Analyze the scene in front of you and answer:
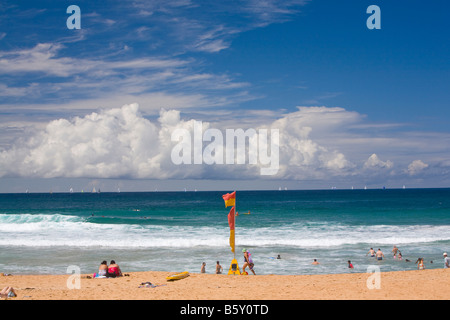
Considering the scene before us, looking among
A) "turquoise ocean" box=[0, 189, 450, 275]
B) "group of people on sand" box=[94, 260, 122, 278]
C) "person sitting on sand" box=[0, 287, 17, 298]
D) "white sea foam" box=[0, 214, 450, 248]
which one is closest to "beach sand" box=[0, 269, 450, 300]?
"person sitting on sand" box=[0, 287, 17, 298]

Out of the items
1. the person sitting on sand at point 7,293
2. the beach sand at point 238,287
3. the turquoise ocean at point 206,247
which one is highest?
the person sitting on sand at point 7,293

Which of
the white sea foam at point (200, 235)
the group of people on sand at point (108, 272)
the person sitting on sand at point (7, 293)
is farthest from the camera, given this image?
the white sea foam at point (200, 235)

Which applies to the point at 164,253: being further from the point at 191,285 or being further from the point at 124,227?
the point at 124,227

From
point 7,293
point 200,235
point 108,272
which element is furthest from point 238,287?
point 200,235

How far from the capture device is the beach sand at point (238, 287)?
39.9ft

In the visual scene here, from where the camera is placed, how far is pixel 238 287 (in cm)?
1407

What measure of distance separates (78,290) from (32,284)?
125 inches

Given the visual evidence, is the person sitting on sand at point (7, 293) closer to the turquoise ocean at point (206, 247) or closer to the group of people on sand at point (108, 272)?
the group of people on sand at point (108, 272)

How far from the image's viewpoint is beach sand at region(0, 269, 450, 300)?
39.9 feet

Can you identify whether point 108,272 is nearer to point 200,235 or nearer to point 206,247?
point 206,247

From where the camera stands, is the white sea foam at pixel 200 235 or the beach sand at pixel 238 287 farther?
the white sea foam at pixel 200 235

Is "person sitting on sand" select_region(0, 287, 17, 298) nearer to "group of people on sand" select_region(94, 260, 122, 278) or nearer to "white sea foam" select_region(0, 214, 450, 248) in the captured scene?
"group of people on sand" select_region(94, 260, 122, 278)

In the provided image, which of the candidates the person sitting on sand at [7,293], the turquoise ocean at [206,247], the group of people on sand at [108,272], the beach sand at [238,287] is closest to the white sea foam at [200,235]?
the turquoise ocean at [206,247]
